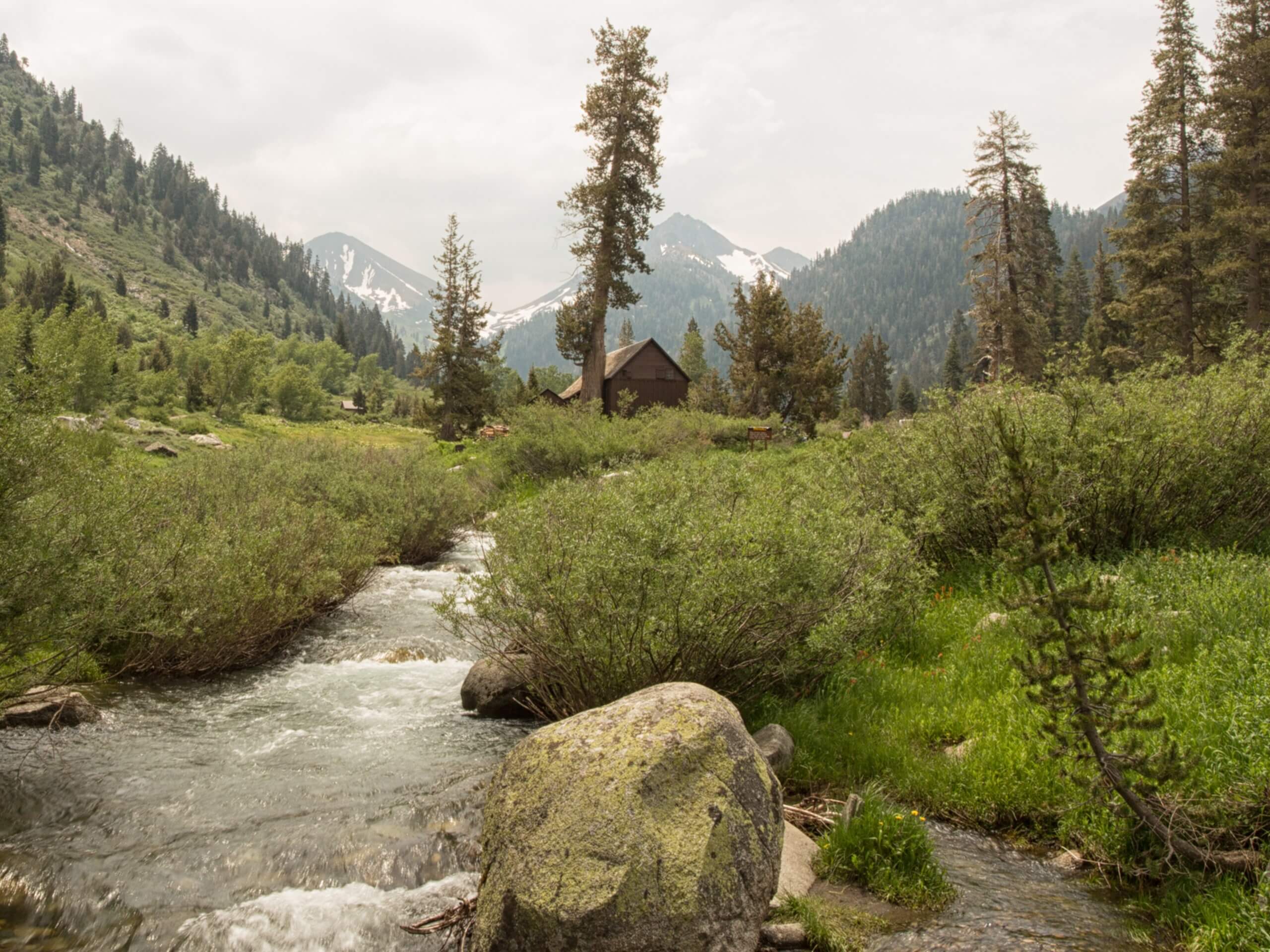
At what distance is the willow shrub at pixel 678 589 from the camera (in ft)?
21.1

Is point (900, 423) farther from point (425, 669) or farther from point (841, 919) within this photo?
point (841, 919)

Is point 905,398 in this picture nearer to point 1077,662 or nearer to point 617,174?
point 617,174

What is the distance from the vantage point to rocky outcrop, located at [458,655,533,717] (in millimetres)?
8445

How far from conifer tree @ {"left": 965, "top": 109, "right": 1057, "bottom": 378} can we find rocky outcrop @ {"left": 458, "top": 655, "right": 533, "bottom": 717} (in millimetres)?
32271

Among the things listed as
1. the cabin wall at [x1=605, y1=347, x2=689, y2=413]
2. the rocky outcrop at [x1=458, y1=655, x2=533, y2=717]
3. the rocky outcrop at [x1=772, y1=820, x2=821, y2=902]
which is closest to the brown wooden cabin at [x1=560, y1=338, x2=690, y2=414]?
the cabin wall at [x1=605, y1=347, x2=689, y2=413]

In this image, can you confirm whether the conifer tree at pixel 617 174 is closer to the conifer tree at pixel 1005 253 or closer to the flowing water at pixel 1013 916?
the conifer tree at pixel 1005 253

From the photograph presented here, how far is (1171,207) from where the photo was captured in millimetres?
31484

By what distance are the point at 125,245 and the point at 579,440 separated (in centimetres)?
17591

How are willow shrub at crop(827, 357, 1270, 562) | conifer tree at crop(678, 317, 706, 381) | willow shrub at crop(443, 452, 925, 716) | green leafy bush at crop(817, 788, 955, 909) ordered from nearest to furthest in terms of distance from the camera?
green leafy bush at crop(817, 788, 955, 909) → willow shrub at crop(443, 452, 925, 716) → willow shrub at crop(827, 357, 1270, 562) → conifer tree at crop(678, 317, 706, 381)

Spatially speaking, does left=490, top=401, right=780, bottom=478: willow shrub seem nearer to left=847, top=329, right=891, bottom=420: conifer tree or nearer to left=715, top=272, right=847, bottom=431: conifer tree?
left=715, top=272, right=847, bottom=431: conifer tree

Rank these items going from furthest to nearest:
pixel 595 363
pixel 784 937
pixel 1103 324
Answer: pixel 1103 324 → pixel 595 363 → pixel 784 937

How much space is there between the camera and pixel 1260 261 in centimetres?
2714

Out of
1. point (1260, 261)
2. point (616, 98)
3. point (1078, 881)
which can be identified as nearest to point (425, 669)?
point (1078, 881)

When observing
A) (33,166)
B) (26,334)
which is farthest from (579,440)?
(33,166)
